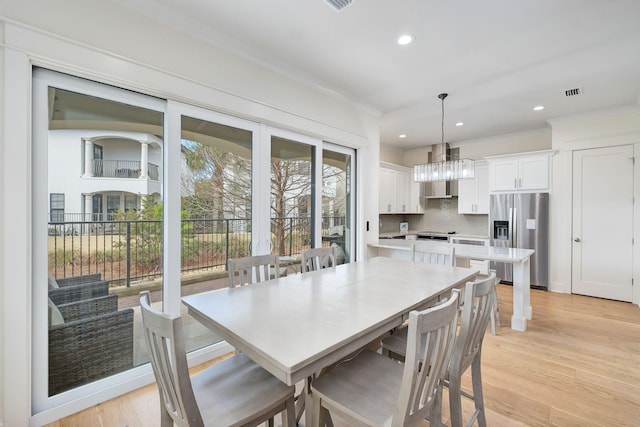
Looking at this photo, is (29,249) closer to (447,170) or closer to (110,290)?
(110,290)

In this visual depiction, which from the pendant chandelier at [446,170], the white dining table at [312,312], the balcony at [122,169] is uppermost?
the pendant chandelier at [446,170]

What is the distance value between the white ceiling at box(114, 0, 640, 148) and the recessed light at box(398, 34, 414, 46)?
5cm

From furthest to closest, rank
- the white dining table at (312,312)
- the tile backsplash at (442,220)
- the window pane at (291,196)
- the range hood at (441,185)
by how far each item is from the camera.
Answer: the range hood at (441,185) < the tile backsplash at (442,220) < the window pane at (291,196) < the white dining table at (312,312)

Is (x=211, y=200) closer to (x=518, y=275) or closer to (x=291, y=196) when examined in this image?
(x=291, y=196)

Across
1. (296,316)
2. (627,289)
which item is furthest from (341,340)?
(627,289)

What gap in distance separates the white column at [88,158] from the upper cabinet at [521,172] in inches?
222

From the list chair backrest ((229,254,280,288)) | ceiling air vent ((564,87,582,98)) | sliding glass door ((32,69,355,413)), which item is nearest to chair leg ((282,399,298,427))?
chair backrest ((229,254,280,288))

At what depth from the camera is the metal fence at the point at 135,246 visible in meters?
1.86

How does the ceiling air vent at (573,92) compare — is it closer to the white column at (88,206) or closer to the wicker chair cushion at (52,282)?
the white column at (88,206)

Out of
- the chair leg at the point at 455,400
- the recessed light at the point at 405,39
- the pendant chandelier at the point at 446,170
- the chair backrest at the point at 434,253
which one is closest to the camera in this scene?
the chair leg at the point at 455,400

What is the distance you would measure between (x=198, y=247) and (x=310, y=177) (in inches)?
59.6

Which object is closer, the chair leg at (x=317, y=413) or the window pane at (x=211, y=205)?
A: the chair leg at (x=317, y=413)

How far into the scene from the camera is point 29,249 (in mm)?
1622

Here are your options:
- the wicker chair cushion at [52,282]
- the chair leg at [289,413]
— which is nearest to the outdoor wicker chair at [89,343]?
the wicker chair cushion at [52,282]
